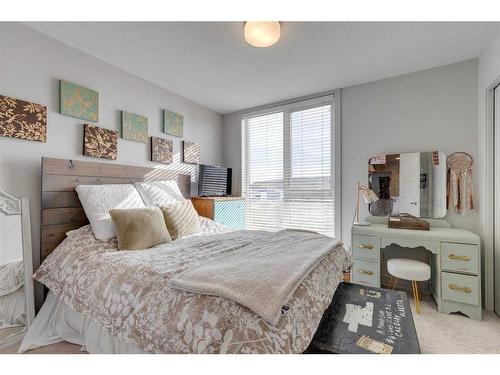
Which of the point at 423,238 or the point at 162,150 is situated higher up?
the point at 162,150

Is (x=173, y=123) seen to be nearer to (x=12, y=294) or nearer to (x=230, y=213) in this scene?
(x=230, y=213)

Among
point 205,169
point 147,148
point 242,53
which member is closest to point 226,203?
point 205,169

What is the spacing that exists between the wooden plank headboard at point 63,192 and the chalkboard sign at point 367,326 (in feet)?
6.88

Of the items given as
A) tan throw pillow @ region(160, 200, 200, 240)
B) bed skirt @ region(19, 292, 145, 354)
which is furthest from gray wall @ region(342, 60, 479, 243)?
bed skirt @ region(19, 292, 145, 354)

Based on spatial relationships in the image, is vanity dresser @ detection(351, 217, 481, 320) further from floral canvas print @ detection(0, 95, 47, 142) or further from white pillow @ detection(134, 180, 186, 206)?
floral canvas print @ detection(0, 95, 47, 142)

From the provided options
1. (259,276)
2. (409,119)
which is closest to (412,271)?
(409,119)

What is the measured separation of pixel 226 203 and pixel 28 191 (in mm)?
1978

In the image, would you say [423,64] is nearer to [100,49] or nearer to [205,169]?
[205,169]

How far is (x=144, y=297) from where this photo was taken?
117 centimetres

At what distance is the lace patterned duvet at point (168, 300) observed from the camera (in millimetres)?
881

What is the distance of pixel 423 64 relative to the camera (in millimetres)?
2467

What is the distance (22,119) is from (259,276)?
216 centimetres

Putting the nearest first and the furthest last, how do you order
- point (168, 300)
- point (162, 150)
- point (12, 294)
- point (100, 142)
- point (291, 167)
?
point (168, 300), point (12, 294), point (100, 142), point (162, 150), point (291, 167)

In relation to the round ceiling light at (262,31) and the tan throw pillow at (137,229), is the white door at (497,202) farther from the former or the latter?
the tan throw pillow at (137,229)
